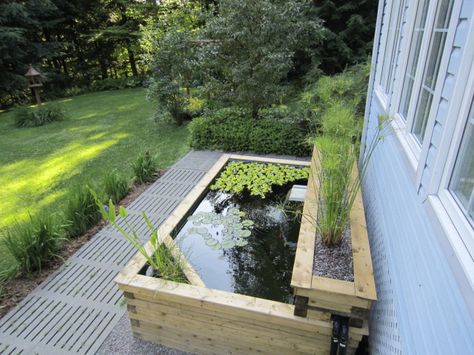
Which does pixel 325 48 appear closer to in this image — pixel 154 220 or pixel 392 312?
pixel 154 220

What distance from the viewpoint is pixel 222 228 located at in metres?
3.07

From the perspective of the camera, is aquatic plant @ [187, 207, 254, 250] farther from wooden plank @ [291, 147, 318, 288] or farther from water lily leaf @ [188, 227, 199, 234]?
wooden plank @ [291, 147, 318, 288]

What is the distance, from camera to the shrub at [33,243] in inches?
108

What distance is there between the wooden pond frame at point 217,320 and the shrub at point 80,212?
139 cm

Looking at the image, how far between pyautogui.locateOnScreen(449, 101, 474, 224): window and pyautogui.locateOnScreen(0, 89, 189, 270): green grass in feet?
11.9

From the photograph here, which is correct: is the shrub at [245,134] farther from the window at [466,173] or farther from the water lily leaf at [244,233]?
the window at [466,173]

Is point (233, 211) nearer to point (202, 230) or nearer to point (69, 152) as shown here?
point (202, 230)

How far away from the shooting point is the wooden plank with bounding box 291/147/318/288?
5.98 ft

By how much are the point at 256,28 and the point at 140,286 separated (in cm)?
468

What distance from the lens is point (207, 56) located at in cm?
563

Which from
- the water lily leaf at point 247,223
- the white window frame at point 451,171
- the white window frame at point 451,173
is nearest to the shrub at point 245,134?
the water lily leaf at point 247,223

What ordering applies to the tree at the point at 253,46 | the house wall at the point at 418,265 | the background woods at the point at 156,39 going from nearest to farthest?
the house wall at the point at 418,265, the tree at the point at 253,46, the background woods at the point at 156,39

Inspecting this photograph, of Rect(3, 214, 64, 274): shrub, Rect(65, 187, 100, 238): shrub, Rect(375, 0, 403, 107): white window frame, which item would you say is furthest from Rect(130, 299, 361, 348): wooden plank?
Rect(375, 0, 403, 107): white window frame

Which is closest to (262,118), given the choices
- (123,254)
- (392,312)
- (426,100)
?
(123,254)
